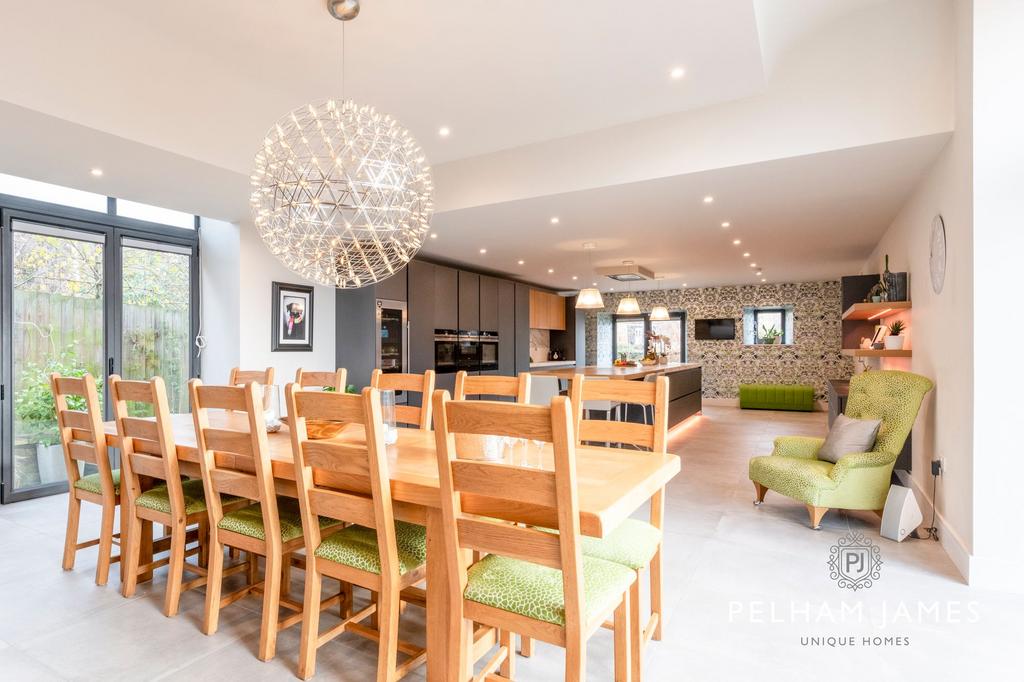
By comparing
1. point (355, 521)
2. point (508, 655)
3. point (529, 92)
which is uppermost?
point (529, 92)

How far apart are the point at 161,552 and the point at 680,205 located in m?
4.29

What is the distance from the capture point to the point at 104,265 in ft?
15.0

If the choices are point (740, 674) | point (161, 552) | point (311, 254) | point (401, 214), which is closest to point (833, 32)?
point (401, 214)

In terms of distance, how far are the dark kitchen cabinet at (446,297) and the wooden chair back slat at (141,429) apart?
424cm

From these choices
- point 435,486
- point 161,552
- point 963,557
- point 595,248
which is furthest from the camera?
point 595,248

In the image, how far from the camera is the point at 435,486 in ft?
5.15

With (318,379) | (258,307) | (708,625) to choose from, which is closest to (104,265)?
(258,307)

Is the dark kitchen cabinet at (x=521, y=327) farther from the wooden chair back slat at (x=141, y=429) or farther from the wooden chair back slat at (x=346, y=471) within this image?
the wooden chair back slat at (x=346, y=471)

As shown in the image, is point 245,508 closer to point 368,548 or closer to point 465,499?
point 368,548

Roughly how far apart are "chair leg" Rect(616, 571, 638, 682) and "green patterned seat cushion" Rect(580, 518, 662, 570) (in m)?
0.11

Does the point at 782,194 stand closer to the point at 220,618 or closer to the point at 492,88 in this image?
the point at 492,88

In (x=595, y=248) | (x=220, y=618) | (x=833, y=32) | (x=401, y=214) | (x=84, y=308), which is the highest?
(x=833, y=32)

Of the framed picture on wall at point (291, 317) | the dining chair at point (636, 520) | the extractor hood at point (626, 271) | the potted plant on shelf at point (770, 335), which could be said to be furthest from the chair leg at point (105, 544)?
the potted plant on shelf at point (770, 335)

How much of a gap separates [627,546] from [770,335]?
968 centimetres
